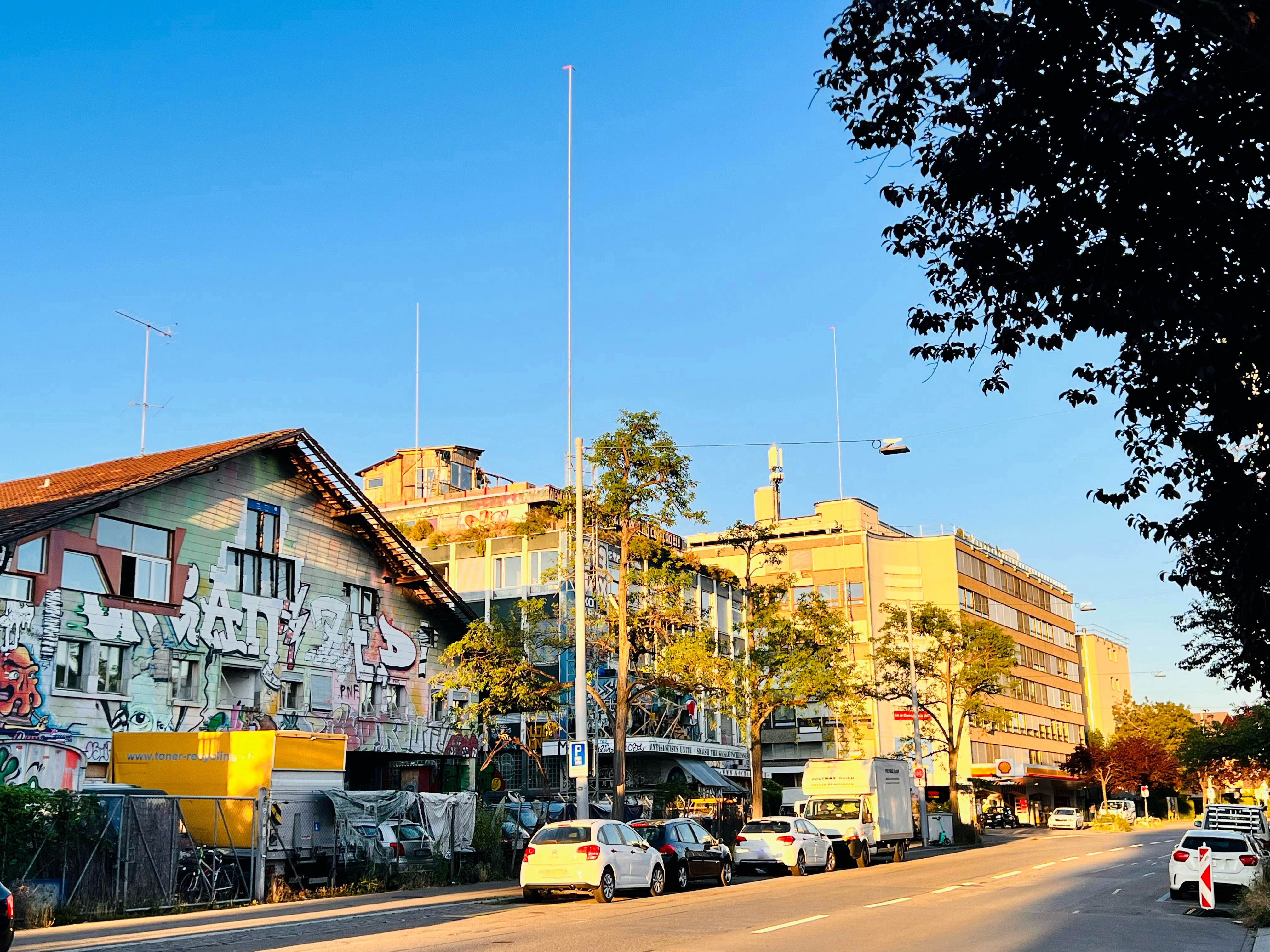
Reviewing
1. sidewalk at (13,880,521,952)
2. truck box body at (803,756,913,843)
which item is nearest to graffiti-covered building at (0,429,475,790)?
sidewalk at (13,880,521,952)

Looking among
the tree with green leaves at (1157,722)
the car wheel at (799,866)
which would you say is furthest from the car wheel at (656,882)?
the tree with green leaves at (1157,722)

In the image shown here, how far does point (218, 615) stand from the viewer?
34.4 meters

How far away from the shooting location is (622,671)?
3438 cm

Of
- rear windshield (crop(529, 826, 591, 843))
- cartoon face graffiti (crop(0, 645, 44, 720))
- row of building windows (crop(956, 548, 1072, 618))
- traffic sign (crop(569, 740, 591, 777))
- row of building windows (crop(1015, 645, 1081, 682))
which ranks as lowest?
rear windshield (crop(529, 826, 591, 843))

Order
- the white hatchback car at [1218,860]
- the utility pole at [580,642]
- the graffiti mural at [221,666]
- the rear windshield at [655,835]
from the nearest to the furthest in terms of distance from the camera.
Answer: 1. the white hatchback car at [1218,860]
2. the rear windshield at [655,835]
3. the utility pole at [580,642]
4. the graffiti mural at [221,666]

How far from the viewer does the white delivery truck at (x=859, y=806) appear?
37938 millimetres

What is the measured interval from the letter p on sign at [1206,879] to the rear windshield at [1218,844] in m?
0.23

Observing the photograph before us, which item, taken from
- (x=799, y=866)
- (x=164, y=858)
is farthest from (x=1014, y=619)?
(x=164, y=858)

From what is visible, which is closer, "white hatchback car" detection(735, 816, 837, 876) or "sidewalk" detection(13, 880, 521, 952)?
"sidewalk" detection(13, 880, 521, 952)

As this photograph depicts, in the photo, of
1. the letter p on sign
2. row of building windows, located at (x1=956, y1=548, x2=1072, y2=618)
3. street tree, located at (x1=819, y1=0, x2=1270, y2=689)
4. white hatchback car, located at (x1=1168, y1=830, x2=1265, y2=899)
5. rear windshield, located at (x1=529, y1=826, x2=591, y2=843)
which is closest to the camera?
street tree, located at (x1=819, y1=0, x2=1270, y2=689)

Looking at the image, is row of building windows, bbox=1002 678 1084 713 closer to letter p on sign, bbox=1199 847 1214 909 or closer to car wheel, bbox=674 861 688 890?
letter p on sign, bbox=1199 847 1214 909

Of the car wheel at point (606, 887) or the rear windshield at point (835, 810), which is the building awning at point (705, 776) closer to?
the rear windshield at point (835, 810)

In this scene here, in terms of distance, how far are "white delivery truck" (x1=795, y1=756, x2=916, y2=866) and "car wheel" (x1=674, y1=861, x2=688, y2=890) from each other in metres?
10.1

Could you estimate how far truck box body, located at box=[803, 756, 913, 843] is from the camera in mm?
39688
